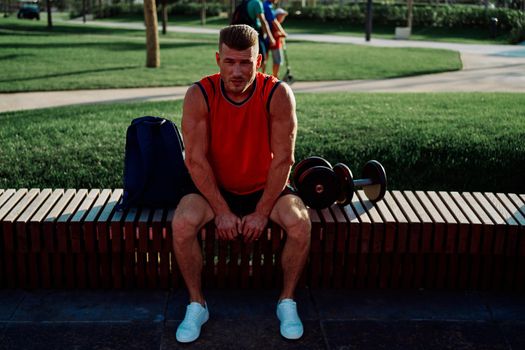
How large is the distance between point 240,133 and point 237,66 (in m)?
0.39

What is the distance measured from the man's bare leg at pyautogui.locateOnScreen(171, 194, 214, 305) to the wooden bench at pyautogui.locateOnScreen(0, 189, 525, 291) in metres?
0.21

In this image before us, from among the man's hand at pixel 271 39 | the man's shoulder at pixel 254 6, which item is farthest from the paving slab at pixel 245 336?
the man's hand at pixel 271 39

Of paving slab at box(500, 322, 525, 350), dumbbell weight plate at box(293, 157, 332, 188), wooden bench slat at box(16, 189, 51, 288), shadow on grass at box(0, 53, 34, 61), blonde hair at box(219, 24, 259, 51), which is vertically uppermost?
blonde hair at box(219, 24, 259, 51)

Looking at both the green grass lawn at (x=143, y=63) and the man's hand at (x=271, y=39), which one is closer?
the man's hand at (x=271, y=39)

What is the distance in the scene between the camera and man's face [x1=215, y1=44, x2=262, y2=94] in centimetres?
351

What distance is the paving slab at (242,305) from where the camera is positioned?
367 cm

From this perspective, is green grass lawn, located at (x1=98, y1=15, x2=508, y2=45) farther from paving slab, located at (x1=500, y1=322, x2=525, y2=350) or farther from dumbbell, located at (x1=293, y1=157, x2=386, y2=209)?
paving slab, located at (x1=500, y1=322, x2=525, y2=350)

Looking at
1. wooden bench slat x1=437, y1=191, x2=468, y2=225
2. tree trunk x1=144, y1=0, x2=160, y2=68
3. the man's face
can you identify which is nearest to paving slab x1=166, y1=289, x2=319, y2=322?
wooden bench slat x1=437, y1=191, x2=468, y2=225

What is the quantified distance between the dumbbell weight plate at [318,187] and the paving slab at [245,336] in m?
0.75

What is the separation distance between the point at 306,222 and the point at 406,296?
34.4 inches

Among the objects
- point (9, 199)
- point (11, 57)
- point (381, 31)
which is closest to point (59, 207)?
point (9, 199)

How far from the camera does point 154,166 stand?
3.97 meters

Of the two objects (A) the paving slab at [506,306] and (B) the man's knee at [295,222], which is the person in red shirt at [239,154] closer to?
(B) the man's knee at [295,222]

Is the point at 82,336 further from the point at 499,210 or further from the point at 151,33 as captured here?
the point at 151,33
